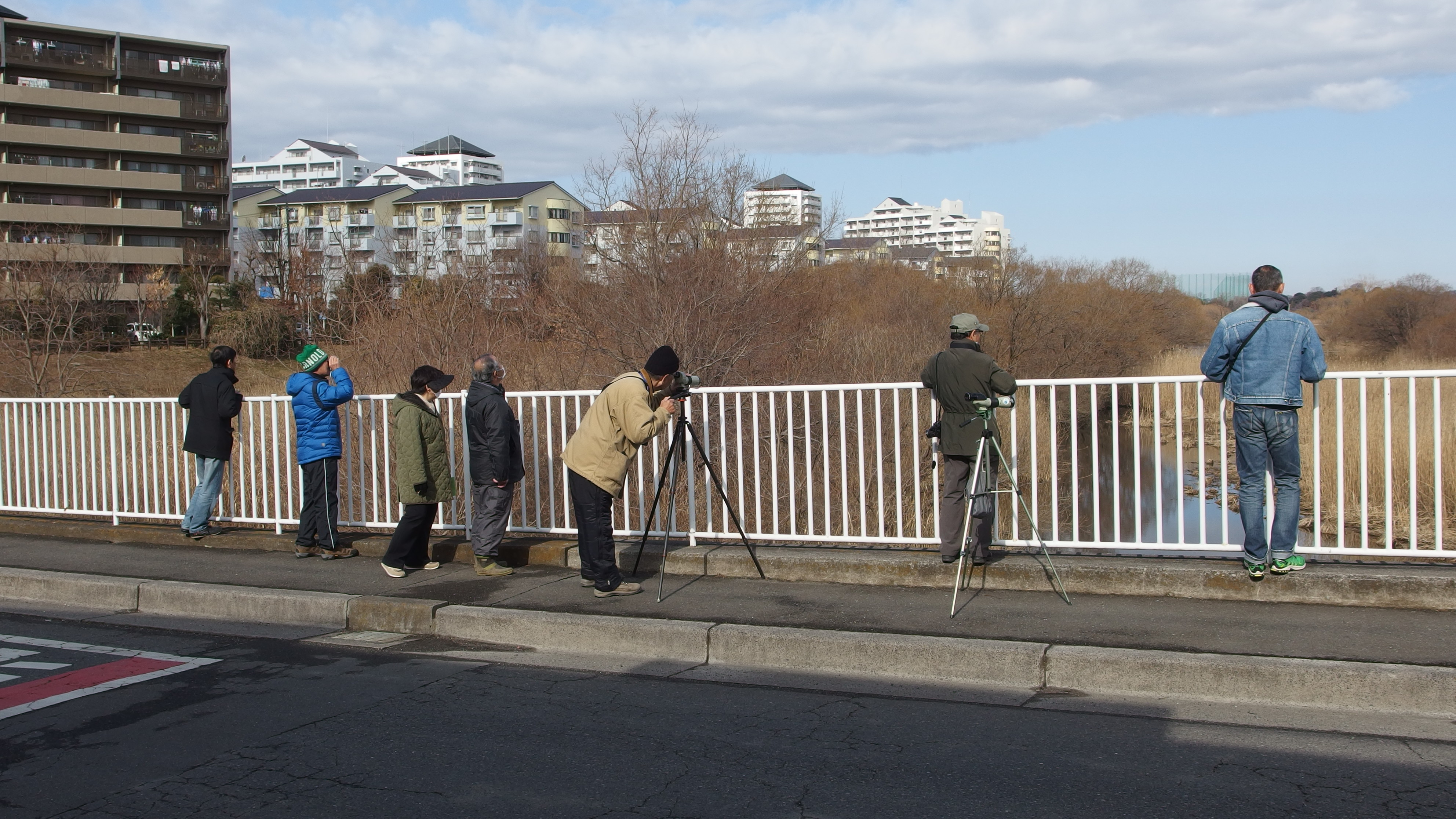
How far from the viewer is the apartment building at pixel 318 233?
5431 centimetres

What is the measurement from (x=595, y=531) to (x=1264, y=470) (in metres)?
4.21

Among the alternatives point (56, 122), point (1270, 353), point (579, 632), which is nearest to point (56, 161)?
point (56, 122)

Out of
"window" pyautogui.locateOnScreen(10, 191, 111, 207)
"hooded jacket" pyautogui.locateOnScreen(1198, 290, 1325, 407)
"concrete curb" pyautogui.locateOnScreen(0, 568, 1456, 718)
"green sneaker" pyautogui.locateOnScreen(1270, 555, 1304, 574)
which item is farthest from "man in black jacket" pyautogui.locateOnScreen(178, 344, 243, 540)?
"window" pyautogui.locateOnScreen(10, 191, 111, 207)

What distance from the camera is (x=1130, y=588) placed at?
684 cm

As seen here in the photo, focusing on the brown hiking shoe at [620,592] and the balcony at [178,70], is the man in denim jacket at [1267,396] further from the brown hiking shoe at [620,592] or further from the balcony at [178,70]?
the balcony at [178,70]

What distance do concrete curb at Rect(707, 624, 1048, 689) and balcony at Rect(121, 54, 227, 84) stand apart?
259ft

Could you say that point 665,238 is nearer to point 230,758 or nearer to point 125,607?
point 125,607

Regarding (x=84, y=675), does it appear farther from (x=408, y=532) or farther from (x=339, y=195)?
(x=339, y=195)

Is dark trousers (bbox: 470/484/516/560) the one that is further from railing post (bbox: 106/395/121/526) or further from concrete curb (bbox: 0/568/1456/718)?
railing post (bbox: 106/395/121/526)

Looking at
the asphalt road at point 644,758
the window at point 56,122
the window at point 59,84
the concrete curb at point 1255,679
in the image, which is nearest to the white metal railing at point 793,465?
the concrete curb at point 1255,679

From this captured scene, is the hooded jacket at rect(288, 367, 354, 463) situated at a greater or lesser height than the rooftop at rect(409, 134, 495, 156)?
lesser

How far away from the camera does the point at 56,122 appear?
68562mm

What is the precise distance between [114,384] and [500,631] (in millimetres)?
42900

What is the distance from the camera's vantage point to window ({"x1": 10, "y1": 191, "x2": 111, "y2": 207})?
217 feet
